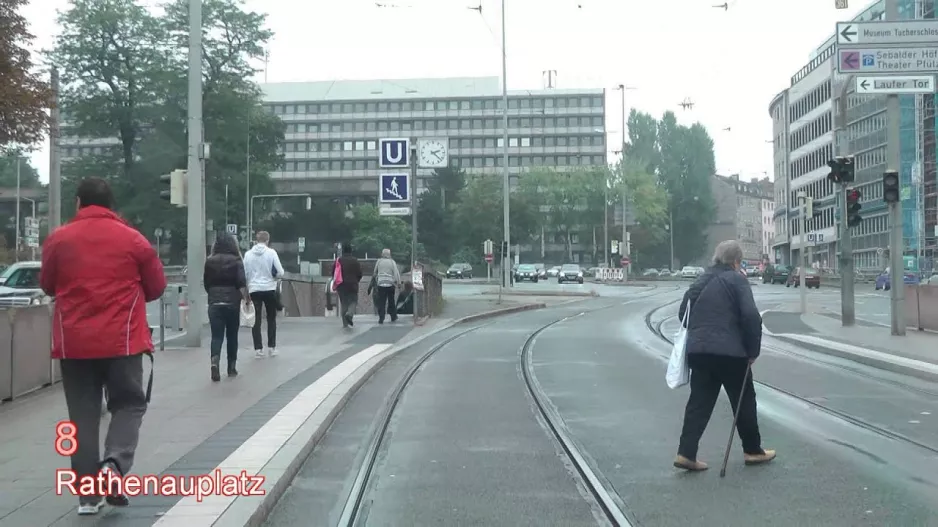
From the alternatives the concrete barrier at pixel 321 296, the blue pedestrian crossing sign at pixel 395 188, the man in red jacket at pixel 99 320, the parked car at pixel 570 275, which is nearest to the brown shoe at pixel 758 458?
the man in red jacket at pixel 99 320

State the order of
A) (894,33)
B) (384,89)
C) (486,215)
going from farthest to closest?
(384,89)
(486,215)
(894,33)

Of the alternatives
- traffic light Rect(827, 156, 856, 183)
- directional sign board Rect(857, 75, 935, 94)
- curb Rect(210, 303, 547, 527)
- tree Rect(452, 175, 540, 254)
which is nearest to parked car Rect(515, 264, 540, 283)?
tree Rect(452, 175, 540, 254)

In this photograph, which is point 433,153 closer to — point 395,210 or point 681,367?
point 395,210

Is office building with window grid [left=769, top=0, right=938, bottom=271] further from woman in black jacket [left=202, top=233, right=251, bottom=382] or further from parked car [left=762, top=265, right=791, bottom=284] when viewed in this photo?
woman in black jacket [left=202, top=233, right=251, bottom=382]

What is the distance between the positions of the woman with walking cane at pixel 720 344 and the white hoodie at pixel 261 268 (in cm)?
735

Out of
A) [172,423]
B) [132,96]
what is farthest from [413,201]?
[132,96]

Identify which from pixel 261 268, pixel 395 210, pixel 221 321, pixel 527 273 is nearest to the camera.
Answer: pixel 221 321

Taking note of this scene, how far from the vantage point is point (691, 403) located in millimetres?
7227

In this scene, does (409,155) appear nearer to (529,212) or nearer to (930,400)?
(930,400)

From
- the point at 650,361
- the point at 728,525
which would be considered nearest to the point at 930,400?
the point at 650,361

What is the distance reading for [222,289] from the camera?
453 inches

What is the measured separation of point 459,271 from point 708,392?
74.7 m

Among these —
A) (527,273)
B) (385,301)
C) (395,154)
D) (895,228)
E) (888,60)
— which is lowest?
(385,301)

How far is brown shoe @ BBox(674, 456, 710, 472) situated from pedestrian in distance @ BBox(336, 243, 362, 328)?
41.3 ft
